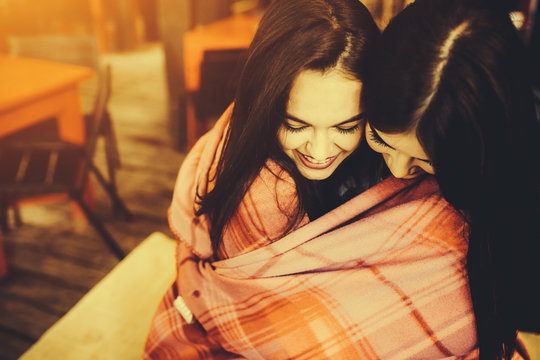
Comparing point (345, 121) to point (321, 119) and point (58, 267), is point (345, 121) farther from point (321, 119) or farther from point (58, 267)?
point (58, 267)

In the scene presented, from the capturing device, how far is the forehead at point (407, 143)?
2.04 feet

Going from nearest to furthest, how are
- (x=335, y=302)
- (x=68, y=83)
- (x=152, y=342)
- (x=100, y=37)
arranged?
(x=335, y=302) → (x=152, y=342) → (x=68, y=83) → (x=100, y=37)

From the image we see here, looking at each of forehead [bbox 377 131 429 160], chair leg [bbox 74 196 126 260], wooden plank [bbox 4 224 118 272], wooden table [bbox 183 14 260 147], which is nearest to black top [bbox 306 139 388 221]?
forehead [bbox 377 131 429 160]

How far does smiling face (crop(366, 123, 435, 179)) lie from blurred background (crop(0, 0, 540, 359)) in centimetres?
31

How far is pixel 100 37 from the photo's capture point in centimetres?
530

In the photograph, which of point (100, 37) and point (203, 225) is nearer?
point (203, 225)

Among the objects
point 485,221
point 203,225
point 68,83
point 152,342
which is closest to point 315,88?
point 485,221

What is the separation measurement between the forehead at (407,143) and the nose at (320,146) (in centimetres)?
11

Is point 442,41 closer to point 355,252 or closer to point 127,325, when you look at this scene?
point 355,252

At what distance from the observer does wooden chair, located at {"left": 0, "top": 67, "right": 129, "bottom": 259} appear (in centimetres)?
175

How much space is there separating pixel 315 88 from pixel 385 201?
0.26m

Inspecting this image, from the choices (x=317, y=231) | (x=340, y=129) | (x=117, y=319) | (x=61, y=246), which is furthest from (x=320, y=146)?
(x=61, y=246)

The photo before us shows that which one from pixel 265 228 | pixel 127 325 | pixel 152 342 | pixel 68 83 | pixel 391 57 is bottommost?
pixel 127 325

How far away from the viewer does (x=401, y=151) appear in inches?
26.2
